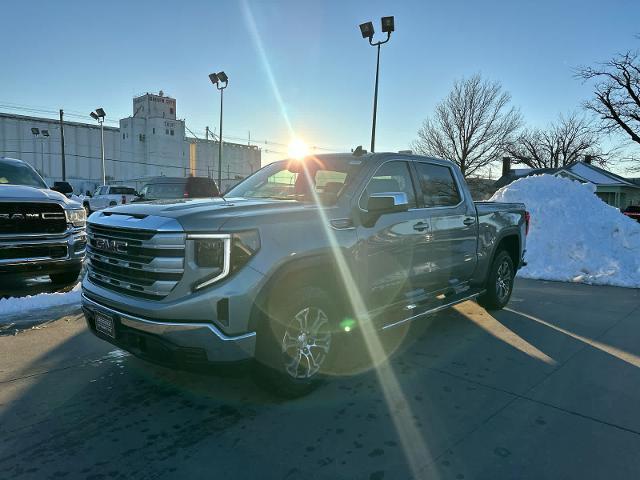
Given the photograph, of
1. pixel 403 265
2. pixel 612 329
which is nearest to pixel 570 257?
pixel 612 329

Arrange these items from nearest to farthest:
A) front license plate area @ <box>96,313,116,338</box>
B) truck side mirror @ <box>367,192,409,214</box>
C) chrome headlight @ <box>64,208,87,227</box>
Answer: front license plate area @ <box>96,313,116,338</box>, truck side mirror @ <box>367,192,409,214</box>, chrome headlight @ <box>64,208,87,227</box>

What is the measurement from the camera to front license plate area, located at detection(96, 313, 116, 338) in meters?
3.37

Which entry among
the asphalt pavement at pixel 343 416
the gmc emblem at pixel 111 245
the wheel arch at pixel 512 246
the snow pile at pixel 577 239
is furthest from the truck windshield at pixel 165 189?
the gmc emblem at pixel 111 245

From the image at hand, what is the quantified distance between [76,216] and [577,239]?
32.9 ft

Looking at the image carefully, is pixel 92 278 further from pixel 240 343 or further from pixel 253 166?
pixel 253 166

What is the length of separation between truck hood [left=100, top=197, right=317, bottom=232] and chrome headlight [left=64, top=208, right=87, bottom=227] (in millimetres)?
3750

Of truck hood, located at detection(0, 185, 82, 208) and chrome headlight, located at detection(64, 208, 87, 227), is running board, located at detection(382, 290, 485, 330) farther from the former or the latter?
truck hood, located at detection(0, 185, 82, 208)

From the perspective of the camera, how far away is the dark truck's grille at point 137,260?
3080 millimetres

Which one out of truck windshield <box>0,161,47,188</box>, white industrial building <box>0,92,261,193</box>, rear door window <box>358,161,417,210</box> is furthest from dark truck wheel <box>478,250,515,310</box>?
white industrial building <box>0,92,261,193</box>

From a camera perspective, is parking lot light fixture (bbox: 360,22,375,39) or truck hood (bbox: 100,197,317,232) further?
parking lot light fixture (bbox: 360,22,375,39)

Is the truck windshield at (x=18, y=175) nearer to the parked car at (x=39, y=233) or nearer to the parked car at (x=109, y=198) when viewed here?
the parked car at (x=39, y=233)

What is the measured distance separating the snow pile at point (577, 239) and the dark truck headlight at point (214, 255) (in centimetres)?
814

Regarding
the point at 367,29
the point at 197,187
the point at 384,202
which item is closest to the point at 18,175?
the point at 384,202

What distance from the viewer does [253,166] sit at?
101 metres
